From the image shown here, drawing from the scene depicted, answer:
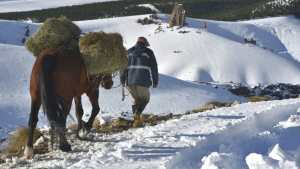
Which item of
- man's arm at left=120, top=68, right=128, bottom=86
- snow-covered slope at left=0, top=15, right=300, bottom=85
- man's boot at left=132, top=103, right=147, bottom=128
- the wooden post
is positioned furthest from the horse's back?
the wooden post

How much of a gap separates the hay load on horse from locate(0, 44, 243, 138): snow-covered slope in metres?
8.02

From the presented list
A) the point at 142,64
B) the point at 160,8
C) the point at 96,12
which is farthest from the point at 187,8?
the point at 142,64

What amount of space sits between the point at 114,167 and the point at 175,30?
28206 mm

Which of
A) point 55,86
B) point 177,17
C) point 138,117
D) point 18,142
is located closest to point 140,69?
point 138,117

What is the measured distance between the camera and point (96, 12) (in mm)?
45250

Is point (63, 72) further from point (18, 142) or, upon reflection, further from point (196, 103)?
point (196, 103)

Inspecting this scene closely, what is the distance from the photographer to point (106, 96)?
20.6m

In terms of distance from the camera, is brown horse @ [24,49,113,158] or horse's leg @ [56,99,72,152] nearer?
brown horse @ [24,49,113,158]

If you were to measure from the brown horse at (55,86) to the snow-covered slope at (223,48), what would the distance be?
66.1 feet

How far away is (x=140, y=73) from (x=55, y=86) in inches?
118

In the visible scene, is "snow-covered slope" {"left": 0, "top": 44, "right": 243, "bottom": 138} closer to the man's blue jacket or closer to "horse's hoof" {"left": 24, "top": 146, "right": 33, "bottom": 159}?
the man's blue jacket

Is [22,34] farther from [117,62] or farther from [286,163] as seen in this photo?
[286,163]

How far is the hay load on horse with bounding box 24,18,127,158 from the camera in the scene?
794cm

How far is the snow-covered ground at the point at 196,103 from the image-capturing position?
24.7 ft
